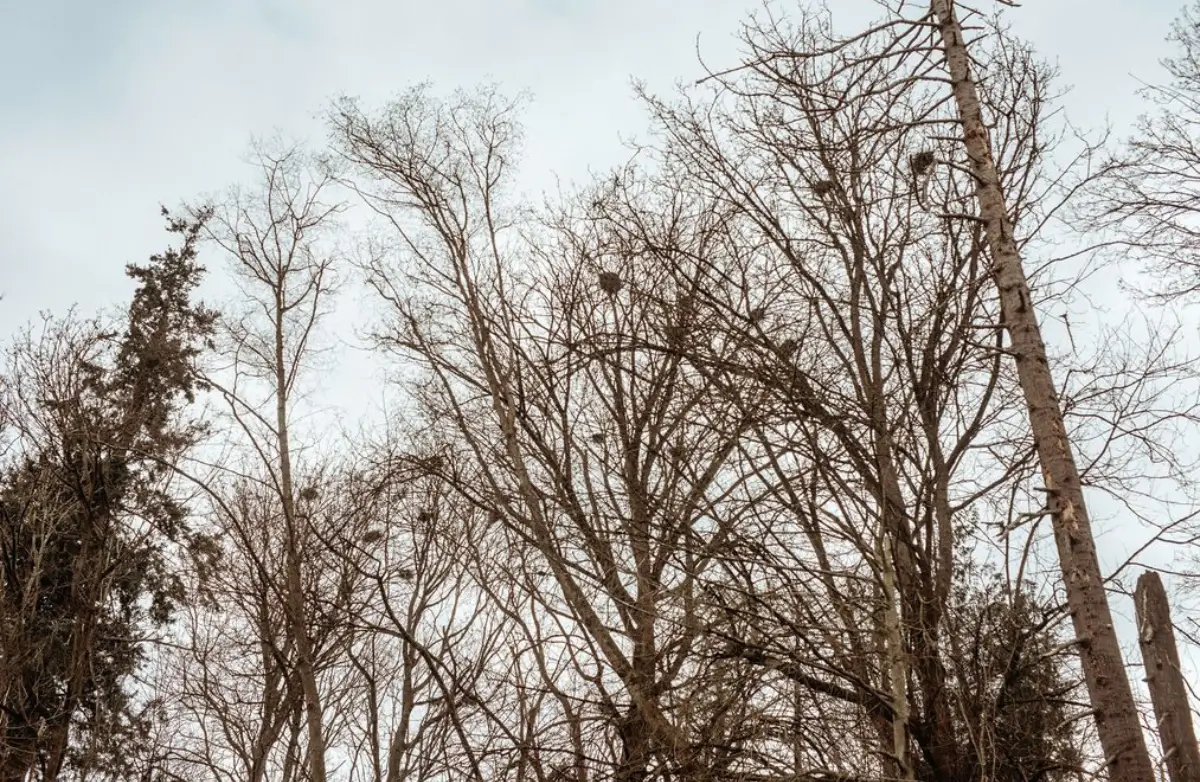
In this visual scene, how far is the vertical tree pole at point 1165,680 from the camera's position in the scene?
3904mm

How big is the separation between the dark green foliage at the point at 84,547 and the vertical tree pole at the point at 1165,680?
747 centimetres

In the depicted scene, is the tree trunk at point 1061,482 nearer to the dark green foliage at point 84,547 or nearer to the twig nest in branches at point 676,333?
the twig nest in branches at point 676,333

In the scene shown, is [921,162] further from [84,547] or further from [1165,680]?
[84,547]

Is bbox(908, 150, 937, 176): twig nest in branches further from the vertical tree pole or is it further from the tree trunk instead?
the vertical tree pole

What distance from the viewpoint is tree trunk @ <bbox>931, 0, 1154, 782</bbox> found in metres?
3.59

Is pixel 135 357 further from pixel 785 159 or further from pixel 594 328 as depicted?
pixel 785 159

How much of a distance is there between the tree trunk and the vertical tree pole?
1.51ft

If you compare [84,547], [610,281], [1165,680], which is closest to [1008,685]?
[1165,680]

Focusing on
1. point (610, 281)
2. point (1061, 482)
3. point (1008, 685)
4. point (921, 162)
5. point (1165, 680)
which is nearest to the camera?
point (1061, 482)

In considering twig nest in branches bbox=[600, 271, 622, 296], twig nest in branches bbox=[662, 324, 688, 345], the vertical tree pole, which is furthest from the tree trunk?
twig nest in branches bbox=[600, 271, 622, 296]

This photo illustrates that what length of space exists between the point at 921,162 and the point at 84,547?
9705 millimetres

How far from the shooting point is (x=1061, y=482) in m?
4.01

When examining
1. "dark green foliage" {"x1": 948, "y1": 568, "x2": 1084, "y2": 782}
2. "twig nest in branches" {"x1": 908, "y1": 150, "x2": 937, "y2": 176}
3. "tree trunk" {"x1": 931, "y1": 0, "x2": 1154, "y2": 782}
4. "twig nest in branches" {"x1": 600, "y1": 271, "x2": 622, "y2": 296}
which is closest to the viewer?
"tree trunk" {"x1": 931, "y1": 0, "x2": 1154, "y2": 782}

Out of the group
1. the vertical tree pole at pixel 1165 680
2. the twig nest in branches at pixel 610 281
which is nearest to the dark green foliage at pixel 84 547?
the twig nest in branches at pixel 610 281
